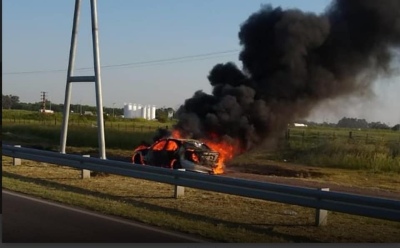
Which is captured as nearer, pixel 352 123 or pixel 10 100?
pixel 10 100

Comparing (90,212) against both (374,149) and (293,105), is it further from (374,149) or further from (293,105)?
(293,105)

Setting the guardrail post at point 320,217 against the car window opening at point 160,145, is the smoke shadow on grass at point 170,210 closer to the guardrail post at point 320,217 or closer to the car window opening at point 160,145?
the guardrail post at point 320,217

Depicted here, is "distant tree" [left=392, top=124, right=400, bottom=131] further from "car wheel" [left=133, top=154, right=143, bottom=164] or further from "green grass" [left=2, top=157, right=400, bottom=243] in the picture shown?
"car wheel" [left=133, top=154, right=143, bottom=164]

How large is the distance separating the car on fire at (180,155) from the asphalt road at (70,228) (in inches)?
289

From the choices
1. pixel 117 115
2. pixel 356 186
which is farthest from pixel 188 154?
pixel 356 186

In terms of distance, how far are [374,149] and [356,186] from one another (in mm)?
1116

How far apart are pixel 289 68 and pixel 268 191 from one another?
980 centimetres

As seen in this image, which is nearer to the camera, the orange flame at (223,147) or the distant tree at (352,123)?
the distant tree at (352,123)

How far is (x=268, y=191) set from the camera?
400 inches

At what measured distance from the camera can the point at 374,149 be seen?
1622cm

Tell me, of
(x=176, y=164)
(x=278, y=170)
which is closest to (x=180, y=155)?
(x=176, y=164)

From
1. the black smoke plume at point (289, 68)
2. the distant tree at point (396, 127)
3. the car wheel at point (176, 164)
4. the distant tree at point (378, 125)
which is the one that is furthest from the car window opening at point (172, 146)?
the distant tree at point (396, 127)

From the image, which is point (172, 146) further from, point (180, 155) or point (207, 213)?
point (207, 213)

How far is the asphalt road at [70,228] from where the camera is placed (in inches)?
336
